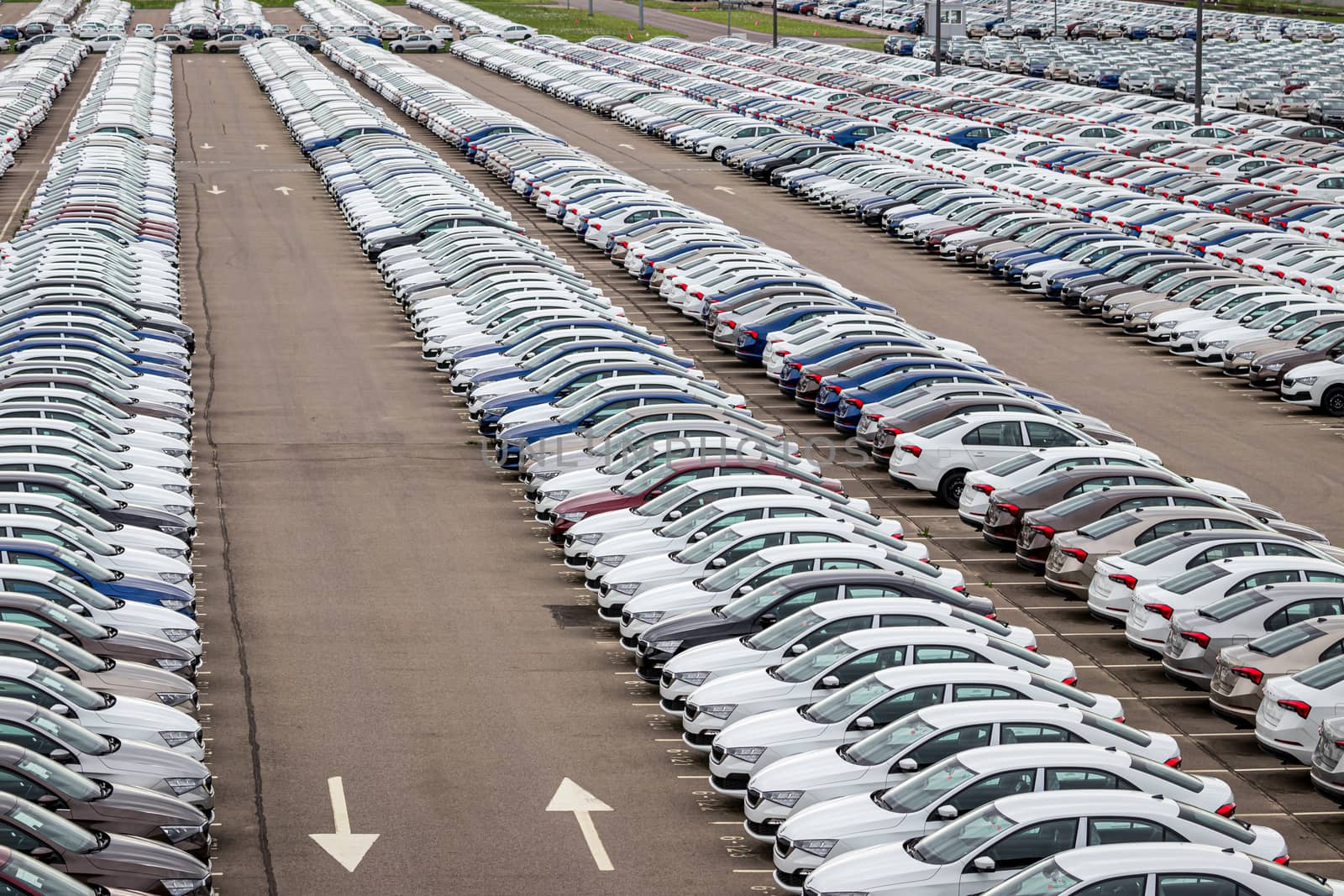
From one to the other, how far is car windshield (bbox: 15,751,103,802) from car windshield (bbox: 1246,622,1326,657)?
11340 mm

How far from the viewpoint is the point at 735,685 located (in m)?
18.5

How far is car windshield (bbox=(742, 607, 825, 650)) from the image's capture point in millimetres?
19047

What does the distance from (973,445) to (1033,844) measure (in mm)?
14109

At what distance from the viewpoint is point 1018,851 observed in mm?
14320

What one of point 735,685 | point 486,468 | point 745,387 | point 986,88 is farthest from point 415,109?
point 735,685

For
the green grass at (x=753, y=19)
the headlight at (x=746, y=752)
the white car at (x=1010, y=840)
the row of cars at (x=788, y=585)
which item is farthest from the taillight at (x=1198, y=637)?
the green grass at (x=753, y=19)

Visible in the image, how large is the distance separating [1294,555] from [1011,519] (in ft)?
13.5

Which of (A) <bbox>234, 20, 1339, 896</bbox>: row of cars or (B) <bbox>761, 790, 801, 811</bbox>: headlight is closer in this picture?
(A) <bbox>234, 20, 1339, 896</bbox>: row of cars

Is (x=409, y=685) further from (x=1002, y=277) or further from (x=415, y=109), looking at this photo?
(x=415, y=109)

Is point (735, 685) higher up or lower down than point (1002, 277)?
higher up

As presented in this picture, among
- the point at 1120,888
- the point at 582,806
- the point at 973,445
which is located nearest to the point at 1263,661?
the point at 1120,888

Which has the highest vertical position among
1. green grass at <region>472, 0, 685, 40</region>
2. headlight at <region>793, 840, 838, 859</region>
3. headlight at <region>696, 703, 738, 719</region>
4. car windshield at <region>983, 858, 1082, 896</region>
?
car windshield at <region>983, 858, 1082, 896</region>

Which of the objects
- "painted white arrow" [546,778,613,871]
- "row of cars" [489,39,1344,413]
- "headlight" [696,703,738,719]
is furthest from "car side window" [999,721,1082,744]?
"row of cars" [489,39,1344,413]

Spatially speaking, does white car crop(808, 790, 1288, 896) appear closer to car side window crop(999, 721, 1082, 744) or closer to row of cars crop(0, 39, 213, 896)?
car side window crop(999, 721, 1082, 744)
